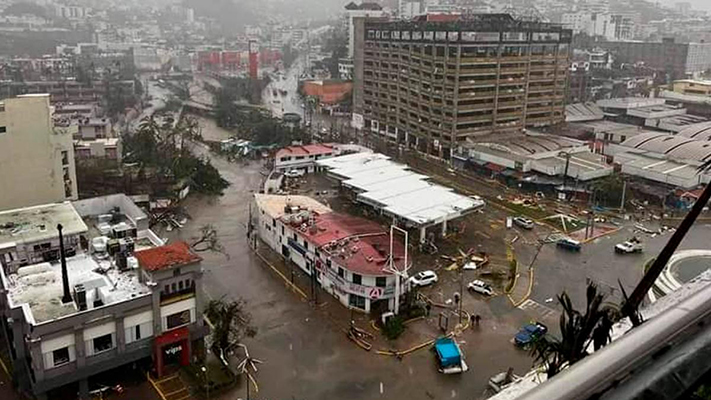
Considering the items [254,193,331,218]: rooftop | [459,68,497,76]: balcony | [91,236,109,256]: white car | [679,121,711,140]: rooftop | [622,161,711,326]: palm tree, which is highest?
[622,161,711,326]: palm tree

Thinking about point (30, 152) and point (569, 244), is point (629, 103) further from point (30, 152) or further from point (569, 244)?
point (30, 152)

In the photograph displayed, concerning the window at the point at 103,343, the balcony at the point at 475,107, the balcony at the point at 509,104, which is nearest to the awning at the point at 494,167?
the balcony at the point at 475,107

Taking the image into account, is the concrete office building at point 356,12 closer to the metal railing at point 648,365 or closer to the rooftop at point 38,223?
the rooftop at point 38,223

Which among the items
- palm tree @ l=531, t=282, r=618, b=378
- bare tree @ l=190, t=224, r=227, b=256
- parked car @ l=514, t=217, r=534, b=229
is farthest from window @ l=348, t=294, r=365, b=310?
palm tree @ l=531, t=282, r=618, b=378

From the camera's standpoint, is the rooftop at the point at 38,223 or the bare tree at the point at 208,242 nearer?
the rooftop at the point at 38,223

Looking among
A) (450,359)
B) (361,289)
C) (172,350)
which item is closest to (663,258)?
(450,359)

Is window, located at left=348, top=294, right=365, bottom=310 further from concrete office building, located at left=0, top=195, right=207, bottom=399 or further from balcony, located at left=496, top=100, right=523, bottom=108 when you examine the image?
balcony, located at left=496, top=100, right=523, bottom=108
